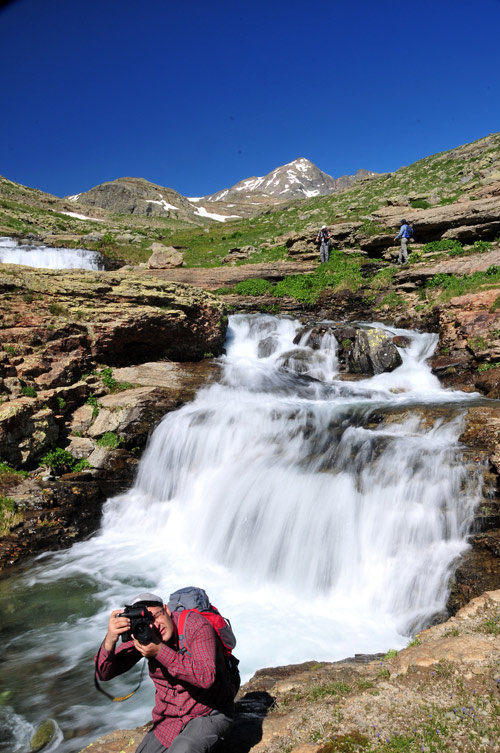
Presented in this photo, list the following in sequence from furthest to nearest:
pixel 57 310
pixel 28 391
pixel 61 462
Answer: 1. pixel 57 310
2. pixel 28 391
3. pixel 61 462

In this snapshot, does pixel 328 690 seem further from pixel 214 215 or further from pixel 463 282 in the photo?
pixel 214 215

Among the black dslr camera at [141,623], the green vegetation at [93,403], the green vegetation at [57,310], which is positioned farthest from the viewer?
the green vegetation at [57,310]

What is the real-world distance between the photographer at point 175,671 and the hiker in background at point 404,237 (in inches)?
800

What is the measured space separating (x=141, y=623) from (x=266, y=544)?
5.67 meters

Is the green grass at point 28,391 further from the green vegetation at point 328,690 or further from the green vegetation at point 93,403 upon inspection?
the green vegetation at point 328,690

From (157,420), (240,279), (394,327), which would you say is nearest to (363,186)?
(240,279)

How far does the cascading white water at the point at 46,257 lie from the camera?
951 inches

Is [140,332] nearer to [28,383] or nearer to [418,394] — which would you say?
[28,383]

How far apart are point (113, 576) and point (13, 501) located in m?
2.75

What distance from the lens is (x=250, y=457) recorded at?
9.98 m

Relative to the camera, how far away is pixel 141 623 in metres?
2.69

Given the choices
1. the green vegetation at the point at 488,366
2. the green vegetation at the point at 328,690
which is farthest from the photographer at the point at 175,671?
the green vegetation at the point at 488,366

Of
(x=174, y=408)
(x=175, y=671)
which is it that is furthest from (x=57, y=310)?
(x=175, y=671)

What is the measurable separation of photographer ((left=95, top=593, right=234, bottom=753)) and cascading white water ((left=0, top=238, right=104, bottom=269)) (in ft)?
81.1
